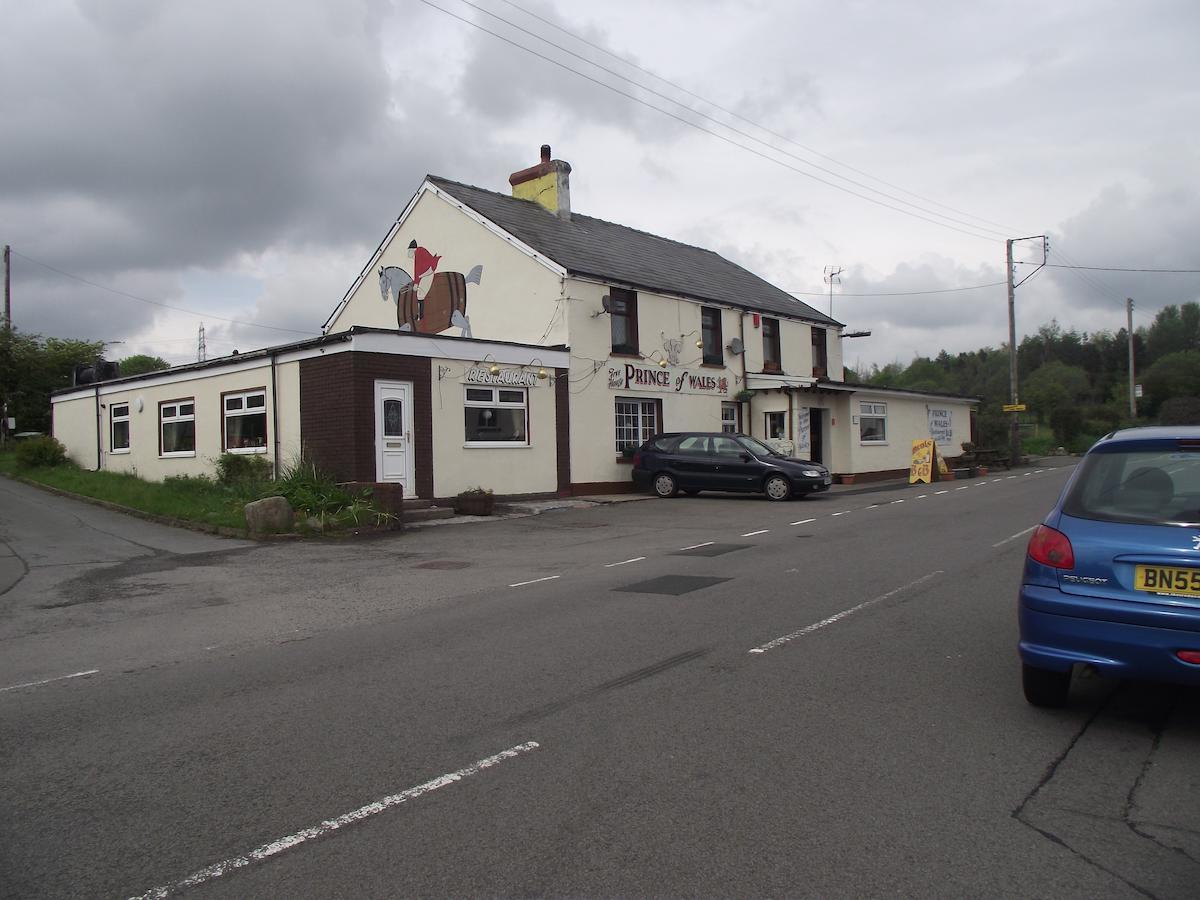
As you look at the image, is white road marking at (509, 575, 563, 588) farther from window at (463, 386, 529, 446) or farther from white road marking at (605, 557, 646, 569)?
window at (463, 386, 529, 446)

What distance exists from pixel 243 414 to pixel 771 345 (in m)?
18.0

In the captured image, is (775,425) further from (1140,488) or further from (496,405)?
(1140,488)

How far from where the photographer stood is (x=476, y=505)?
17.9 metres

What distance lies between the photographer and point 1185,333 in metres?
94.1

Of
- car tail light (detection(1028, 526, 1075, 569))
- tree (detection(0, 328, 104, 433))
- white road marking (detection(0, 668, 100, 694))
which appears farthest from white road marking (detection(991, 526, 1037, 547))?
tree (detection(0, 328, 104, 433))

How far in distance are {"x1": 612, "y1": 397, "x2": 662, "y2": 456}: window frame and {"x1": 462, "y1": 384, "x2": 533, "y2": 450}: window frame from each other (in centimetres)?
351

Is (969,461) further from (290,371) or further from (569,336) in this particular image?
(290,371)

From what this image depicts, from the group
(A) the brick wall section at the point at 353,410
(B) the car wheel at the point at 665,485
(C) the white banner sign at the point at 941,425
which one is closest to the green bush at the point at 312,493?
(A) the brick wall section at the point at 353,410

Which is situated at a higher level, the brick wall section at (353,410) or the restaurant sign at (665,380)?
the restaurant sign at (665,380)

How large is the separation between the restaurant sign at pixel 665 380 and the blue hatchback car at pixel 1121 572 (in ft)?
60.7

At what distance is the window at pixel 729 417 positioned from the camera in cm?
2755

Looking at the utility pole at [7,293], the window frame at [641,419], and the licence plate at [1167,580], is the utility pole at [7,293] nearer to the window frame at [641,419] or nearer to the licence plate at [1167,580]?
the window frame at [641,419]

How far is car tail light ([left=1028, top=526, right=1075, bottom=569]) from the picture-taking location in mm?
4868

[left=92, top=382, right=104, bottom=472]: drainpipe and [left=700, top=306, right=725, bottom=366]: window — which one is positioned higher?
[left=700, top=306, right=725, bottom=366]: window
